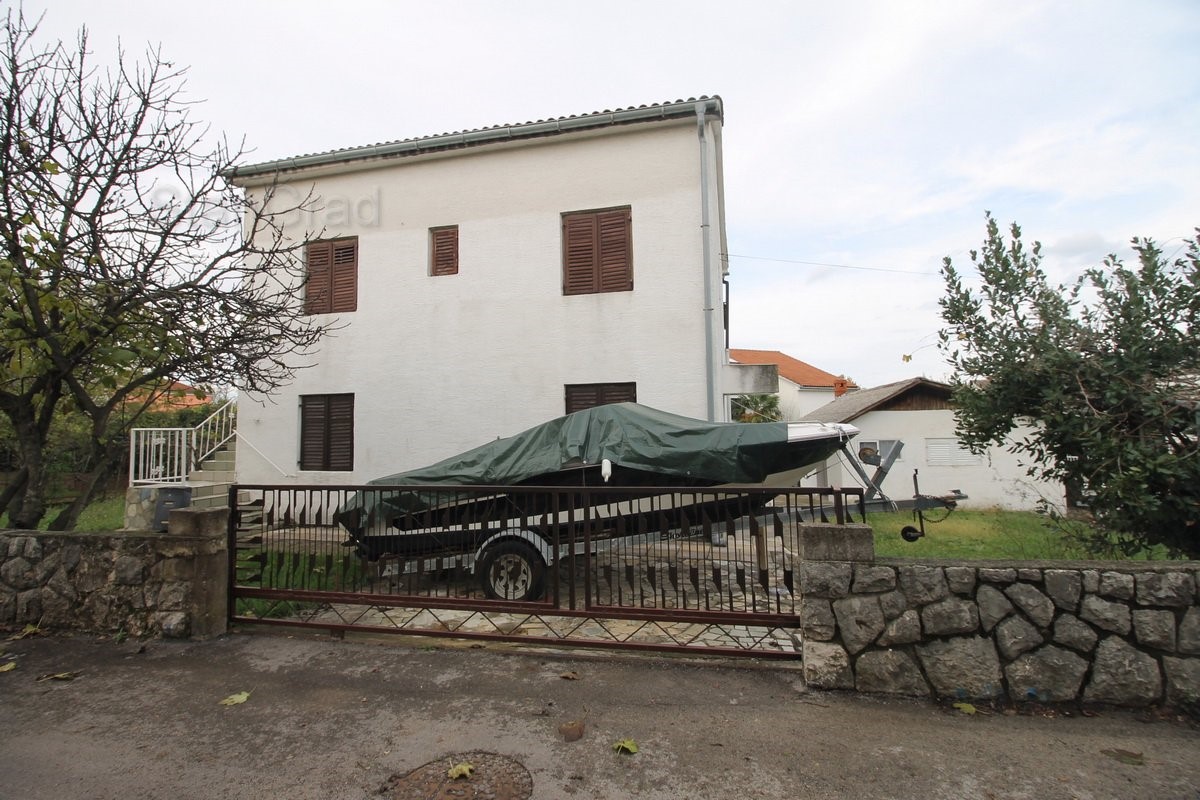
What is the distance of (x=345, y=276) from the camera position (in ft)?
32.4

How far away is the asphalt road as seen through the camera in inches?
103

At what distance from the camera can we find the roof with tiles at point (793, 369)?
132ft

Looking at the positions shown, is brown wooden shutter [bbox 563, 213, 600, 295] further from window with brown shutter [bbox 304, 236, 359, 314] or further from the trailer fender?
the trailer fender

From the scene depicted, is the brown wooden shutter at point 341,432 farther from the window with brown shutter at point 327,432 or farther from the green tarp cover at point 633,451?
the green tarp cover at point 633,451

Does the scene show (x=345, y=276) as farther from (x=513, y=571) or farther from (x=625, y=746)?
(x=625, y=746)

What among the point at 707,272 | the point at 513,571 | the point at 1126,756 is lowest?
the point at 1126,756

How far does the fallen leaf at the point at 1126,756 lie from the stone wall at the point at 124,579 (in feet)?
19.5

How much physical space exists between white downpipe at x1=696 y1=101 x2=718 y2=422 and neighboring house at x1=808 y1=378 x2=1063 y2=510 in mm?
8478

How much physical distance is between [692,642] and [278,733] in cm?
287

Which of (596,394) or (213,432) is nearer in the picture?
(596,394)

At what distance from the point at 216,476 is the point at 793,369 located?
1611 inches

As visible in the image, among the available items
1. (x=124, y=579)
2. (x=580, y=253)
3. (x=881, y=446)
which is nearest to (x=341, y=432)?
(x=580, y=253)

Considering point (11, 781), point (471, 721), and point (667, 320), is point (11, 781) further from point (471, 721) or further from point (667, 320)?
point (667, 320)

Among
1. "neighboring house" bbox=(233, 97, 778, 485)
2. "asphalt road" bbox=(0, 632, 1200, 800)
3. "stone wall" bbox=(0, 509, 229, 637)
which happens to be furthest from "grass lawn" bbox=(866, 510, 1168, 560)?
"stone wall" bbox=(0, 509, 229, 637)
